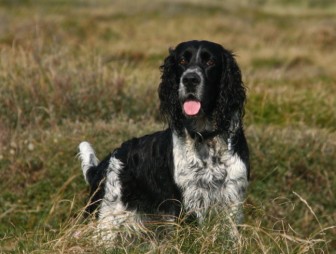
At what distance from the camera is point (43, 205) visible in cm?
845

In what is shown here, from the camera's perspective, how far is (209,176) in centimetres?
643

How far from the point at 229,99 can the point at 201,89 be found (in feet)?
1.19

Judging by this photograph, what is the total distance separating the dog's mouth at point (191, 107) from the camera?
6405 millimetres

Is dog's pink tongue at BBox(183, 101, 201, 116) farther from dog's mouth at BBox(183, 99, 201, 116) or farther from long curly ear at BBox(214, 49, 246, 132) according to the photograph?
long curly ear at BBox(214, 49, 246, 132)

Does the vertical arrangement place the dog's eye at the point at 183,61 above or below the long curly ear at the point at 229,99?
above

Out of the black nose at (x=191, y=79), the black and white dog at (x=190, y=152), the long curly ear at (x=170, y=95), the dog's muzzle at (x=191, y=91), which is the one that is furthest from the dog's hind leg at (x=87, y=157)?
the black nose at (x=191, y=79)

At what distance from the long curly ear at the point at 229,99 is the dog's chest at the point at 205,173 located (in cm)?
17

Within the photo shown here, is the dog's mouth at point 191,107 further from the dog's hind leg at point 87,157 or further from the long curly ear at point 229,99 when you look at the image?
the dog's hind leg at point 87,157

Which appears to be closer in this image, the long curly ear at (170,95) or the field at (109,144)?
the field at (109,144)

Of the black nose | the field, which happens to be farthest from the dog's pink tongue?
the field

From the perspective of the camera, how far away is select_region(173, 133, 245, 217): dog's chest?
6.41 metres

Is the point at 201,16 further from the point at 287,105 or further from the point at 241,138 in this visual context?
the point at 241,138

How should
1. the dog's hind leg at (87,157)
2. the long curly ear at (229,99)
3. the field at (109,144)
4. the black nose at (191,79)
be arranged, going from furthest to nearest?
1. the dog's hind leg at (87,157)
2. the long curly ear at (229,99)
3. the black nose at (191,79)
4. the field at (109,144)

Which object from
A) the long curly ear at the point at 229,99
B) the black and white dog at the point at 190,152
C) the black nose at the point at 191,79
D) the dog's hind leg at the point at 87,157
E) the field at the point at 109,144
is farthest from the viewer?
the dog's hind leg at the point at 87,157
